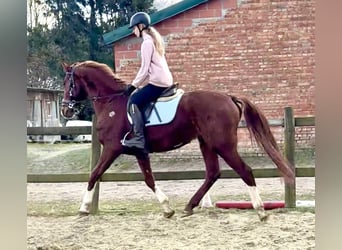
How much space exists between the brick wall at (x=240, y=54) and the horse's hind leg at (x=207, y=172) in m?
0.19

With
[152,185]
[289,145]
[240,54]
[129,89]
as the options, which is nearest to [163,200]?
[152,185]

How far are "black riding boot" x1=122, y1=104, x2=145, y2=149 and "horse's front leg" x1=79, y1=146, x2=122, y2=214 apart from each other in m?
0.09

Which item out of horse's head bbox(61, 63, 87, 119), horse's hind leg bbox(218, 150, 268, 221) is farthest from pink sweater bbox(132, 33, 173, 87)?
horse's hind leg bbox(218, 150, 268, 221)

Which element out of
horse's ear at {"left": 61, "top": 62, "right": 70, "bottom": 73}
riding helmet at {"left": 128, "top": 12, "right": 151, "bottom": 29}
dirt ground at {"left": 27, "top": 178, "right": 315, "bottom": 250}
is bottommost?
dirt ground at {"left": 27, "top": 178, "right": 315, "bottom": 250}

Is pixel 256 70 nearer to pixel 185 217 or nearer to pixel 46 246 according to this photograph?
pixel 185 217

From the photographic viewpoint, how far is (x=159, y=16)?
9.05 feet

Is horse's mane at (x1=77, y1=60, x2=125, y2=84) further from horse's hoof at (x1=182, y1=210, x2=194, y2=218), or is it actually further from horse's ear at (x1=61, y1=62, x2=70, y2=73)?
horse's hoof at (x1=182, y1=210, x2=194, y2=218)

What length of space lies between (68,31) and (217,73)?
2.82ft

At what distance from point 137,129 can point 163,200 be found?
1.35ft

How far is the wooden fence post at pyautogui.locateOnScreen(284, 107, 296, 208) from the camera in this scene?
273cm

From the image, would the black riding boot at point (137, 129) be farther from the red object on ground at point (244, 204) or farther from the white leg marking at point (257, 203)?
the white leg marking at point (257, 203)
